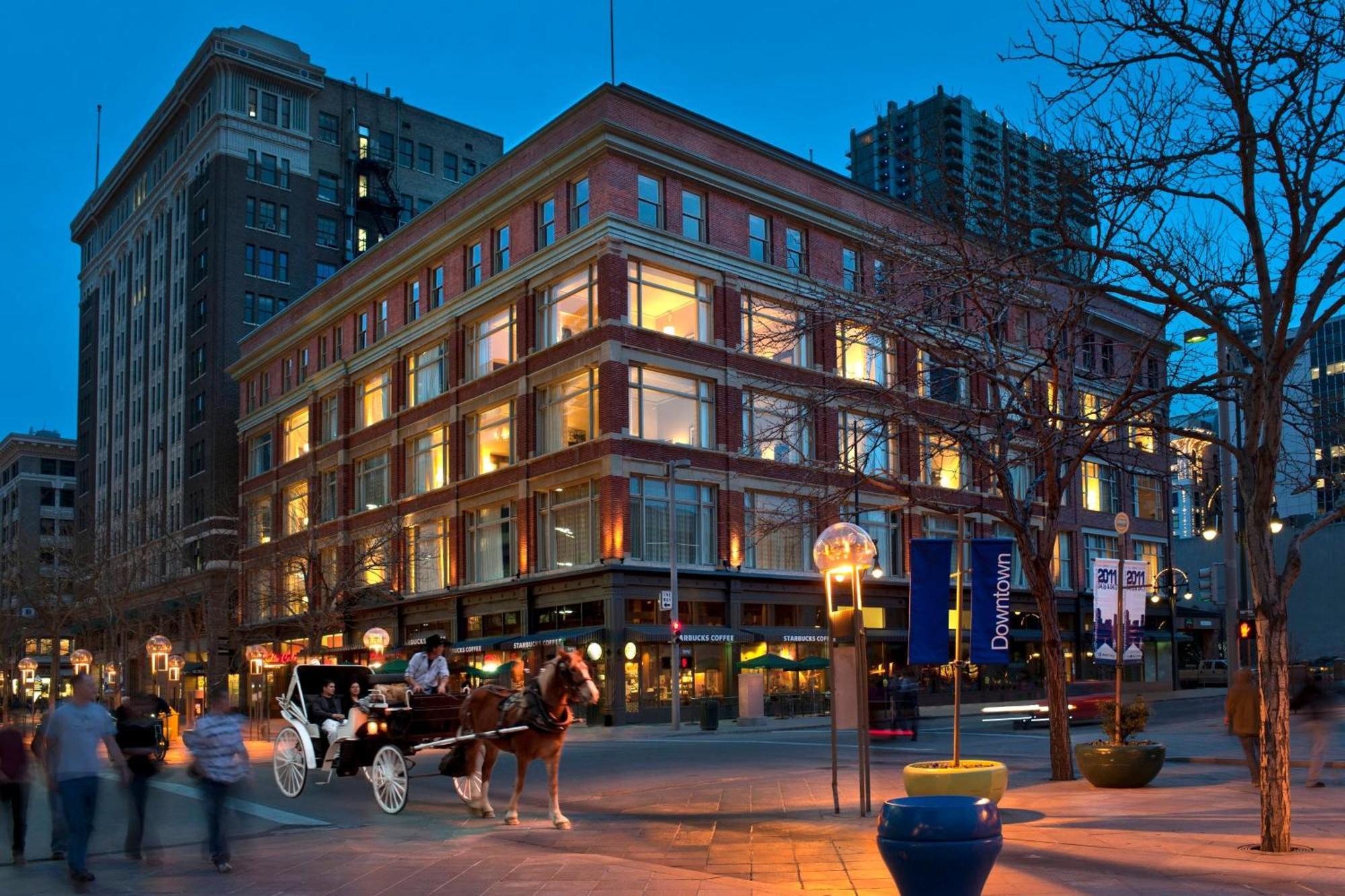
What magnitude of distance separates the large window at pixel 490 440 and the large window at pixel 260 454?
2455 cm

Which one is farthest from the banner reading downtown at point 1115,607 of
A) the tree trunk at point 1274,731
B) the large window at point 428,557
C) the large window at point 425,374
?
the large window at point 425,374

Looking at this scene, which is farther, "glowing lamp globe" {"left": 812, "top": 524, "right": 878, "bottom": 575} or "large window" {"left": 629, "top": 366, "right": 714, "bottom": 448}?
"large window" {"left": 629, "top": 366, "right": 714, "bottom": 448}

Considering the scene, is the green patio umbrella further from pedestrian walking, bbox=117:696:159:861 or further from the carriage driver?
pedestrian walking, bbox=117:696:159:861

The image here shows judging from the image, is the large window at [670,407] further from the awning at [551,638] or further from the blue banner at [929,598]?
the blue banner at [929,598]

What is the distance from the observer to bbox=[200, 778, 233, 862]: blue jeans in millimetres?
12898

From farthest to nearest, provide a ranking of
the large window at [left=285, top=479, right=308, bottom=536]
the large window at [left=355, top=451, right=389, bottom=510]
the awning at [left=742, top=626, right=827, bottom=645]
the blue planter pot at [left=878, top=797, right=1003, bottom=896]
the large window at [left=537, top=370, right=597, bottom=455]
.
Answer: the large window at [left=285, top=479, right=308, bottom=536], the large window at [left=355, top=451, right=389, bottom=510], the awning at [left=742, top=626, right=827, bottom=645], the large window at [left=537, top=370, right=597, bottom=455], the blue planter pot at [left=878, top=797, right=1003, bottom=896]

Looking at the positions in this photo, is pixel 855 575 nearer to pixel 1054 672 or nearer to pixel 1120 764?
pixel 1054 672

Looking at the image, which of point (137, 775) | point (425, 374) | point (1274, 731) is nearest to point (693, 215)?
point (425, 374)

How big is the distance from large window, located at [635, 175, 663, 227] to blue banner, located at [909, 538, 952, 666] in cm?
3488

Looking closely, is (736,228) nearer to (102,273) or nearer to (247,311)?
(247,311)

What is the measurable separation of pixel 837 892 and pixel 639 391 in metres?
37.5

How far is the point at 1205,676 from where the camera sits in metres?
74.9

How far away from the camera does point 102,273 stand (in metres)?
108

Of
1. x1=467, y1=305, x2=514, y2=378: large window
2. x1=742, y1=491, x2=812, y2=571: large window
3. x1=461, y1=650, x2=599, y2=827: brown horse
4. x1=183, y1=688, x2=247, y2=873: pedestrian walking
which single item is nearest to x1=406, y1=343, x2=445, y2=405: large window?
x1=467, y1=305, x2=514, y2=378: large window
